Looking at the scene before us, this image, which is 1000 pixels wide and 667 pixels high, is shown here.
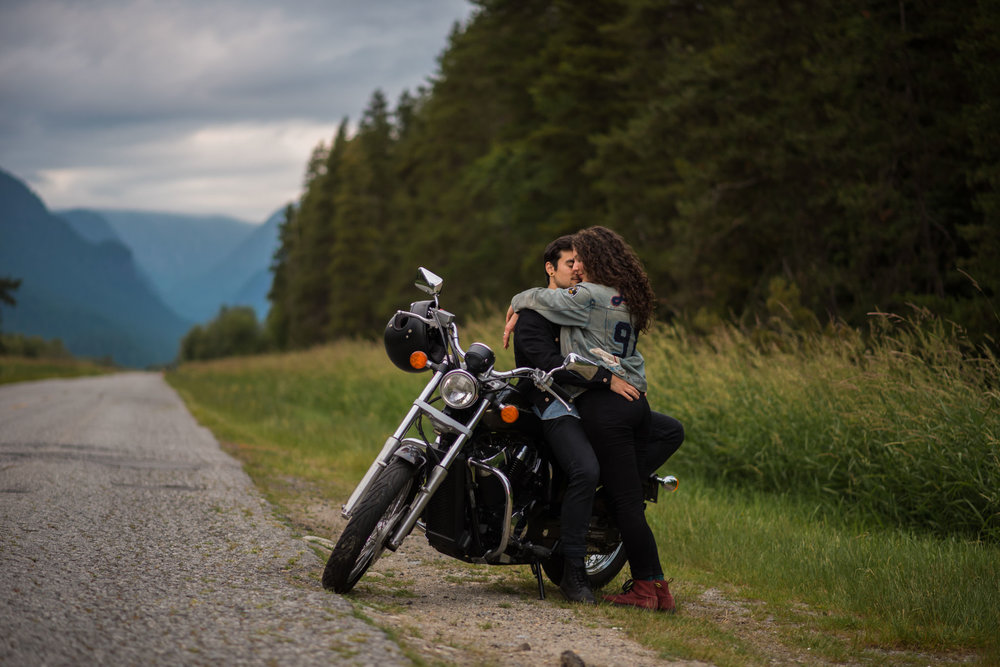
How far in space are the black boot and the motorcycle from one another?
0.15 m

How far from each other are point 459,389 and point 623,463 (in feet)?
3.41

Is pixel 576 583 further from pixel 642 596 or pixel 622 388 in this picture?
pixel 622 388

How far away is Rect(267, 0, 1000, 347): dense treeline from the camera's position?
53.9ft

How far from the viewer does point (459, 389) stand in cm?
448

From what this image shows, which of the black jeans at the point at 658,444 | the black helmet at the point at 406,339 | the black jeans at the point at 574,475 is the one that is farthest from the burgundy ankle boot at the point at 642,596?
the black helmet at the point at 406,339

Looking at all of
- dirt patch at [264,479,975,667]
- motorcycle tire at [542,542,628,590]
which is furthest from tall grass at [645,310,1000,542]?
motorcycle tire at [542,542,628,590]

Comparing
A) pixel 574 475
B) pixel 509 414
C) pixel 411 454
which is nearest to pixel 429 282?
pixel 509 414

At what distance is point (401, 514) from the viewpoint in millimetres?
4371

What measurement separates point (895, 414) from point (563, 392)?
13.1 ft

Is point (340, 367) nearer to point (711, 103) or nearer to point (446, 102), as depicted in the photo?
point (711, 103)

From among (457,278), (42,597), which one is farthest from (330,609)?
(457,278)

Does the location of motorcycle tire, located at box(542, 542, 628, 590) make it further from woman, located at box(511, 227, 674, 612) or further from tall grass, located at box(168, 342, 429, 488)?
tall grass, located at box(168, 342, 429, 488)

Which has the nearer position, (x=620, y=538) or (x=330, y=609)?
(x=330, y=609)

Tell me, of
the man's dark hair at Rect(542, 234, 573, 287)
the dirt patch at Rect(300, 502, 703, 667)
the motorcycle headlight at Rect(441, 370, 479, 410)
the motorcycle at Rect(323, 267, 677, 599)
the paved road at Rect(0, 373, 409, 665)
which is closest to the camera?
the paved road at Rect(0, 373, 409, 665)
